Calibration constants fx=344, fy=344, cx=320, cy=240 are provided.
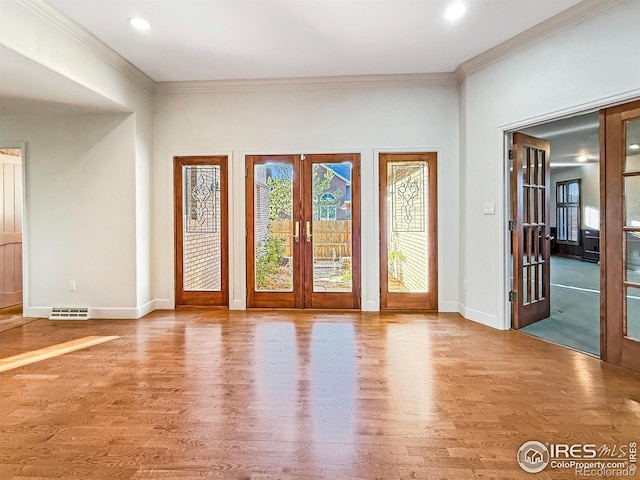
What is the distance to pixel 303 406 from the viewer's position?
2332mm

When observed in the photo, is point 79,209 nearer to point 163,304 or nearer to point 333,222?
point 163,304

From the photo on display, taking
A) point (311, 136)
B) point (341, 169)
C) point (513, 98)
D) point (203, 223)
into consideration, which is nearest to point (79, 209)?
point (203, 223)

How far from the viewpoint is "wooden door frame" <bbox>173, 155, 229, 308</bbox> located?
493 centimetres

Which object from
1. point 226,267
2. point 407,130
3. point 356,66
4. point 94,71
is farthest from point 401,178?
point 94,71

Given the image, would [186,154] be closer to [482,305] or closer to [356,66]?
[356,66]

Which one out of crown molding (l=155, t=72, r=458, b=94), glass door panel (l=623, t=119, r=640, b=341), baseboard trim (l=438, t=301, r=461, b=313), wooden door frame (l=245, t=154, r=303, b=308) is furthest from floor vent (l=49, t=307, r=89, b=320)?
glass door panel (l=623, t=119, r=640, b=341)

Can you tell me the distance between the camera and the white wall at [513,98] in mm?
2918

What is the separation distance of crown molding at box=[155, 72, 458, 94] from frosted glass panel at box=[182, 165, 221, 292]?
110 centimetres

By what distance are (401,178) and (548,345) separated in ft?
8.62

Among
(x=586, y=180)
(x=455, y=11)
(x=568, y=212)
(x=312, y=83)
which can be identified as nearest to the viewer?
(x=455, y=11)

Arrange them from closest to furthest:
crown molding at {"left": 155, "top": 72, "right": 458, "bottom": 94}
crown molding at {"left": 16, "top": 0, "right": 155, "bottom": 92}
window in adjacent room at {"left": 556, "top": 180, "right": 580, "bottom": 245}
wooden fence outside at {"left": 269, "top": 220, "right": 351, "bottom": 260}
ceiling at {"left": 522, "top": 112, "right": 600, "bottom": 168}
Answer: crown molding at {"left": 16, "top": 0, "right": 155, "bottom": 92}
crown molding at {"left": 155, "top": 72, "right": 458, "bottom": 94}
wooden fence outside at {"left": 269, "top": 220, "right": 351, "bottom": 260}
ceiling at {"left": 522, "top": 112, "right": 600, "bottom": 168}
window in adjacent room at {"left": 556, "top": 180, "right": 580, "bottom": 245}

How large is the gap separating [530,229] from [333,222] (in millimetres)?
2451

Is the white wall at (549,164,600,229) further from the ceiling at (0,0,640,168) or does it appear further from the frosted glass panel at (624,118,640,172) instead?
the frosted glass panel at (624,118,640,172)

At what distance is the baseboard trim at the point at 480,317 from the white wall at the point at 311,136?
0.26 m
